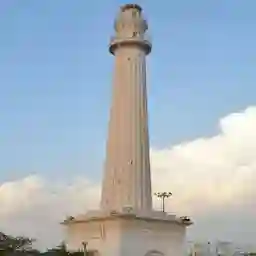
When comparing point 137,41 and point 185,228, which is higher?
point 137,41

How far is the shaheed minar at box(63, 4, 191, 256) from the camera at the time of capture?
32906 mm

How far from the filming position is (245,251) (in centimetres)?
5353

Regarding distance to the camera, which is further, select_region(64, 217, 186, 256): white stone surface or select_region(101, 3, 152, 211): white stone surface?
select_region(101, 3, 152, 211): white stone surface

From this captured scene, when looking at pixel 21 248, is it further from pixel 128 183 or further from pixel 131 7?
pixel 131 7

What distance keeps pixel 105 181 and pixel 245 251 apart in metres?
24.5

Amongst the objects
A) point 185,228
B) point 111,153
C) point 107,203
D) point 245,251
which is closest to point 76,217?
point 107,203

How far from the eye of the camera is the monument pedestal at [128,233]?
32.6 m

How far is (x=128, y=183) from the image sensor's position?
34.6m

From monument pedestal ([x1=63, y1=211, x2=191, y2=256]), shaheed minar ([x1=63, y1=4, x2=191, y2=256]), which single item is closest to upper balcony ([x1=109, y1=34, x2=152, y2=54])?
shaheed minar ([x1=63, y1=4, x2=191, y2=256])

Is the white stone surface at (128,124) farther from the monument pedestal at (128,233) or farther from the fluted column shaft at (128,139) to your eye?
the monument pedestal at (128,233)

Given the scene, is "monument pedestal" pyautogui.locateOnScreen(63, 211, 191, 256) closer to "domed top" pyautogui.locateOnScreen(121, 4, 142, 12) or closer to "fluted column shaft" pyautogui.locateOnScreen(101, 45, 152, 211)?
"fluted column shaft" pyautogui.locateOnScreen(101, 45, 152, 211)

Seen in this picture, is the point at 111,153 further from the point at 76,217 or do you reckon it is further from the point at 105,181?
the point at 76,217

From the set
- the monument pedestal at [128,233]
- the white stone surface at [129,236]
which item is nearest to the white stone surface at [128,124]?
the monument pedestal at [128,233]

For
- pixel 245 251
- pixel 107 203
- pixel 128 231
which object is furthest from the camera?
pixel 245 251
